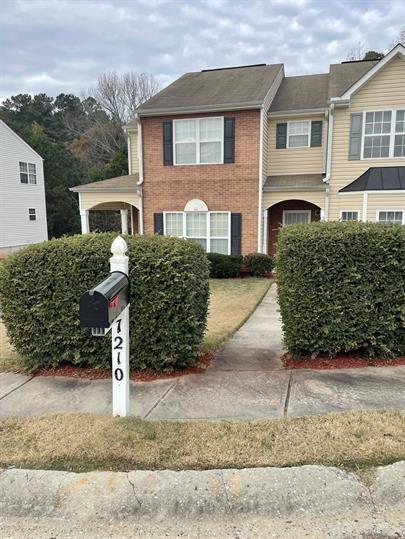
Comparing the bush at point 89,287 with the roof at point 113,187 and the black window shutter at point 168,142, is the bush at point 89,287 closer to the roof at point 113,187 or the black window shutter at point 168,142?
the black window shutter at point 168,142

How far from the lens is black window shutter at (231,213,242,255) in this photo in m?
15.0

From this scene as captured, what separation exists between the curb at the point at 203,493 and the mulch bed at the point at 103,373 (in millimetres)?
1939

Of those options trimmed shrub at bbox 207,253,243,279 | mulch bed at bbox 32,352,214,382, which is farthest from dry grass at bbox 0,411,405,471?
trimmed shrub at bbox 207,253,243,279

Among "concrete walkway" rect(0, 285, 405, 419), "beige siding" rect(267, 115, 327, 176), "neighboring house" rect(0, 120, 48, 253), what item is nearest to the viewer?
"concrete walkway" rect(0, 285, 405, 419)

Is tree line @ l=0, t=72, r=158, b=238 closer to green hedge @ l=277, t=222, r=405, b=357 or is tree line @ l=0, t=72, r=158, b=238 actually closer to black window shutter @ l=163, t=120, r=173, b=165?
black window shutter @ l=163, t=120, r=173, b=165

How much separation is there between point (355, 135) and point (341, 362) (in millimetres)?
11277

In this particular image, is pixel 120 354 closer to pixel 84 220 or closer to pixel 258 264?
pixel 258 264

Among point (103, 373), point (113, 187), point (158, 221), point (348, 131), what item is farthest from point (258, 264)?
point (103, 373)

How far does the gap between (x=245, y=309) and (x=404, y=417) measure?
568 cm

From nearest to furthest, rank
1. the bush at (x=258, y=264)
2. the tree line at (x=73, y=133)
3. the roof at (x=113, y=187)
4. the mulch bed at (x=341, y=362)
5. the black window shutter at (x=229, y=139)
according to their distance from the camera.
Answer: the mulch bed at (x=341, y=362) → the bush at (x=258, y=264) → the black window shutter at (x=229, y=139) → the roof at (x=113, y=187) → the tree line at (x=73, y=133)

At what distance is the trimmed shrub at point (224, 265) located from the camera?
14.0 m

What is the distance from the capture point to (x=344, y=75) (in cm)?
1633

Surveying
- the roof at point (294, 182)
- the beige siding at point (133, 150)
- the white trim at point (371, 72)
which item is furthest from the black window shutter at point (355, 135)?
the beige siding at point (133, 150)

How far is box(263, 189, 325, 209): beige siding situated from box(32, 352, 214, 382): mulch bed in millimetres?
10631
